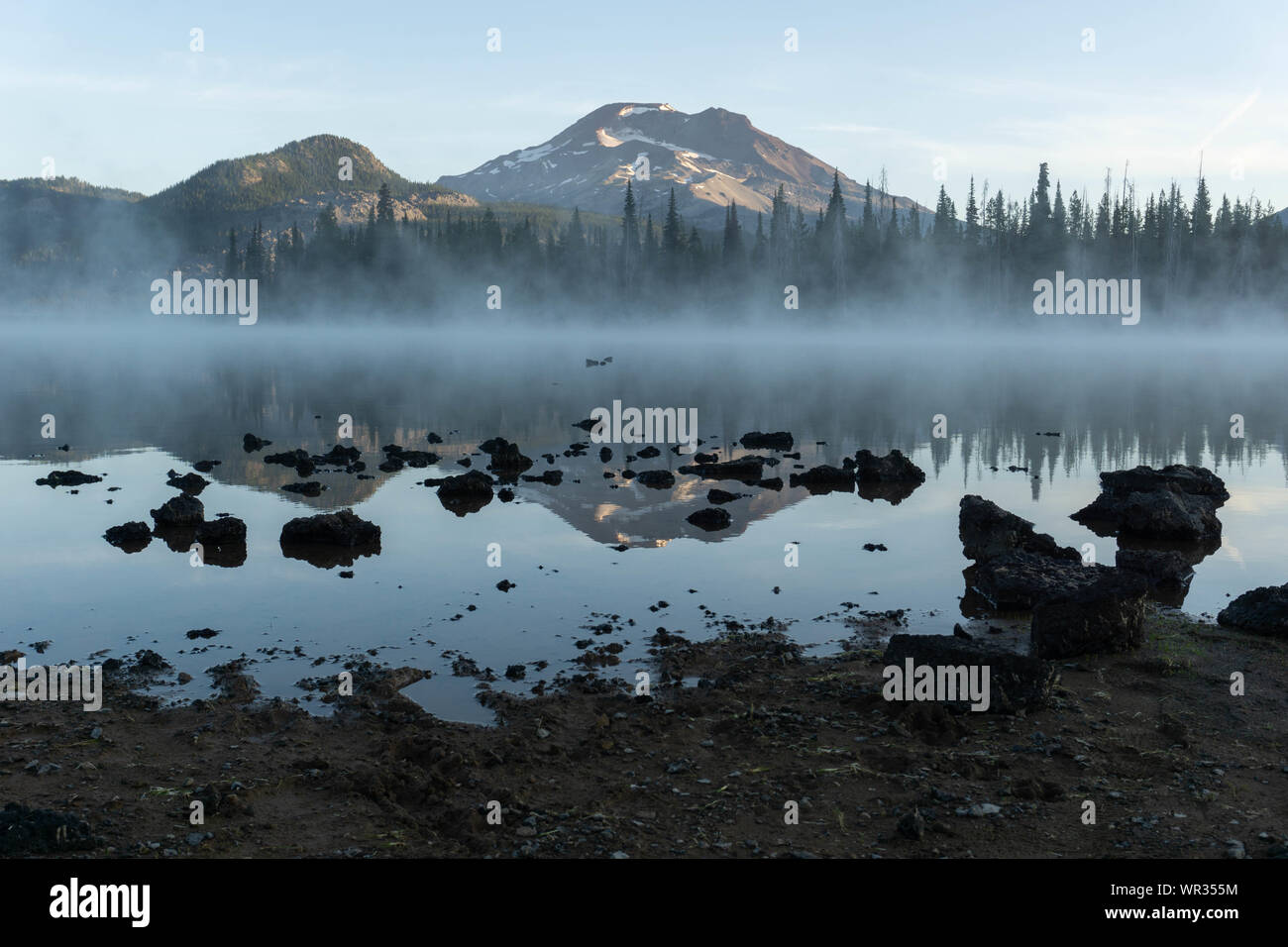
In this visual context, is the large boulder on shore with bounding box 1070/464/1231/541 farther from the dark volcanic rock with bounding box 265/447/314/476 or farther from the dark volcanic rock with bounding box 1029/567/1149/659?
the dark volcanic rock with bounding box 265/447/314/476

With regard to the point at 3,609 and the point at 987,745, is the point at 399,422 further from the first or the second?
the point at 987,745

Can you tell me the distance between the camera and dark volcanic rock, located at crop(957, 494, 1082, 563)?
67.4ft

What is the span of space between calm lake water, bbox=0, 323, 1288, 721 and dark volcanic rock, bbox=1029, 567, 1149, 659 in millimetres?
2256

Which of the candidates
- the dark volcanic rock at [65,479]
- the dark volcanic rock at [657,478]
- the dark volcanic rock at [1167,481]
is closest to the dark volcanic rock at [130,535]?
the dark volcanic rock at [65,479]

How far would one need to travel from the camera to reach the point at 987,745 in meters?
11.1

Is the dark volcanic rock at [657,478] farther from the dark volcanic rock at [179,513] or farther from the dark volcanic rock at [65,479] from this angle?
the dark volcanic rock at [65,479]

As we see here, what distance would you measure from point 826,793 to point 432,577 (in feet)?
36.4

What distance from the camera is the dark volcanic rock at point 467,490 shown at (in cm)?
2747

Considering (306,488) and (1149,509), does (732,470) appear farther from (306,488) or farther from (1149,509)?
(306,488)

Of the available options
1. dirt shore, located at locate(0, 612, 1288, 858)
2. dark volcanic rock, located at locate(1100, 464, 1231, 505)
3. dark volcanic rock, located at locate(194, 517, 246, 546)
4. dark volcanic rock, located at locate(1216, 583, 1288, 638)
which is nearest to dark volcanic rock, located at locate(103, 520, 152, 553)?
dark volcanic rock, located at locate(194, 517, 246, 546)

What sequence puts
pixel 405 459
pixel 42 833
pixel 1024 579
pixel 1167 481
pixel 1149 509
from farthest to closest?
pixel 405 459 → pixel 1167 481 → pixel 1149 509 → pixel 1024 579 → pixel 42 833

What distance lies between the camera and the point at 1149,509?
23625 mm

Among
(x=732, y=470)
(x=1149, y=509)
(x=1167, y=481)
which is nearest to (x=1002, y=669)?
(x=1149, y=509)

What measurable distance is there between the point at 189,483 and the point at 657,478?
13879 millimetres
